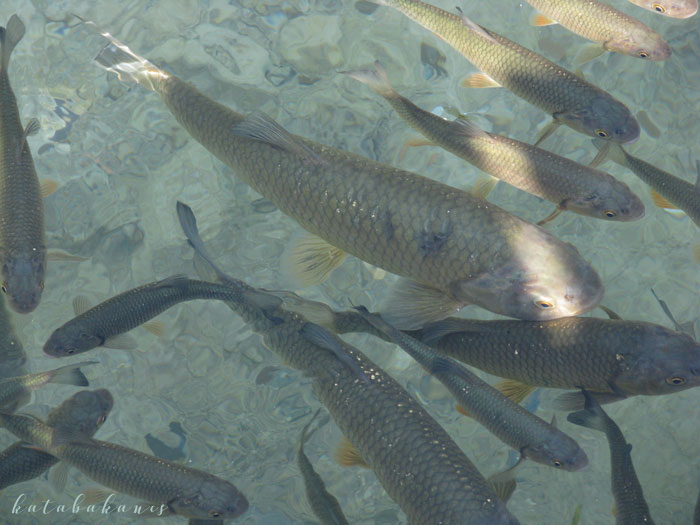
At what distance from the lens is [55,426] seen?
3.19 m

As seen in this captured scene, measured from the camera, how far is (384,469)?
9.10ft

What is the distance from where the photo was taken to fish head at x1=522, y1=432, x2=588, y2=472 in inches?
112

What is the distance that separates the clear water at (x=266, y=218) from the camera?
386 centimetres

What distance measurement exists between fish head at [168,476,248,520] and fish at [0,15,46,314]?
1.50 metres

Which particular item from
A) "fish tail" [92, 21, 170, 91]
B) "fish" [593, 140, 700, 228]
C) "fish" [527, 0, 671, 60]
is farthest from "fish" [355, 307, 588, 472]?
"fish" [527, 0, 671, 60]

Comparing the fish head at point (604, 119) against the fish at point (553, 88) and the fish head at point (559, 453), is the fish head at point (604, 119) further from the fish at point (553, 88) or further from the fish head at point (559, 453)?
the fish head at point (559, 453)

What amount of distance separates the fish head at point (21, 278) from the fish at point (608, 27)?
13.0 feet

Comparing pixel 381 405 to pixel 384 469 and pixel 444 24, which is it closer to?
pixel 384 469

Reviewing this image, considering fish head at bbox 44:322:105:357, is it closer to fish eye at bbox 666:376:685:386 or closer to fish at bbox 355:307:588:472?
fish at bbox 355:307:588:472

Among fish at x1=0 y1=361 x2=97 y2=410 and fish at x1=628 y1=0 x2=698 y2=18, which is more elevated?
fish at x1=628 y1=0 x2=698 y2=18

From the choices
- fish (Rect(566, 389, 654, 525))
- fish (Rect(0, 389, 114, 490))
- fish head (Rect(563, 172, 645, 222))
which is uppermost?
fish head (Rect(563, 172, 645, 222))

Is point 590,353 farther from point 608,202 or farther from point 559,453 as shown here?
point 608,202

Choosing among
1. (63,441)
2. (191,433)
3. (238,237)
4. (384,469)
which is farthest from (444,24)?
(63,441)

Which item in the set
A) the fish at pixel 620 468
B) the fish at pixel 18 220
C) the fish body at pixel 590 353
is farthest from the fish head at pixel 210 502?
the fish at pixel 620 468
